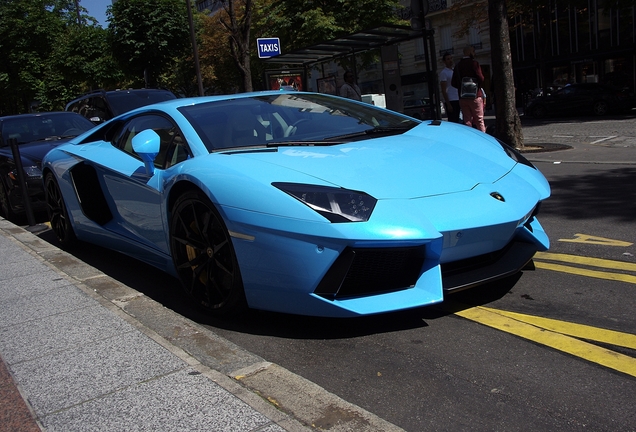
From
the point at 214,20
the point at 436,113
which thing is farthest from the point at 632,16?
the point at 214,20

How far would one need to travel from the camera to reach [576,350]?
8.87ft

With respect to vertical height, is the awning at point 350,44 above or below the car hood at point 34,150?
above

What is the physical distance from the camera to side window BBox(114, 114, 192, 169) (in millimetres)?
3789

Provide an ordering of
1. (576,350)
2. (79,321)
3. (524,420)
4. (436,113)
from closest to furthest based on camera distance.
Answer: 1. (524,420)
2. (576,350)
3. (79,321)
4. (436,113)

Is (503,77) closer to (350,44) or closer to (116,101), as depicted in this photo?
(350,44)

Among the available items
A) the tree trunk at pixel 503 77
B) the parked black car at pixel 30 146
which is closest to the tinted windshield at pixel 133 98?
the parked black car at pixel 30 146

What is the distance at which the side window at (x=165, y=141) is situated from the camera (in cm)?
379

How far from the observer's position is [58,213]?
570 centimetres

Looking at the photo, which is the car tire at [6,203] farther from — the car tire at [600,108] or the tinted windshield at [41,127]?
the car tire at [600,108]

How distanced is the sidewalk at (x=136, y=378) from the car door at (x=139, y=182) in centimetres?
45

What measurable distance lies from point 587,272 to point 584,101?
21.1 m

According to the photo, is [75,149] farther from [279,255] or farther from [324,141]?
[279,255]

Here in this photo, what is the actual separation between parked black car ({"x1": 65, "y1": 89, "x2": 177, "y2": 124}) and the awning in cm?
330

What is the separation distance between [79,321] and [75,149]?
2.17 meters
